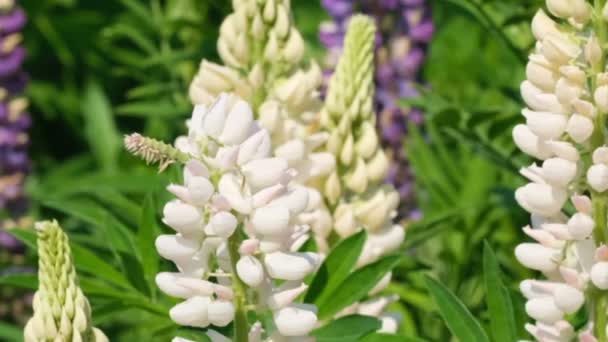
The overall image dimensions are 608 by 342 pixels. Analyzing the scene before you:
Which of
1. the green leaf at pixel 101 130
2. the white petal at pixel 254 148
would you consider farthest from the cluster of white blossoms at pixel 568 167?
Result: the green leaf at pixel 101 130

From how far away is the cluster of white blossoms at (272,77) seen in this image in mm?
2240

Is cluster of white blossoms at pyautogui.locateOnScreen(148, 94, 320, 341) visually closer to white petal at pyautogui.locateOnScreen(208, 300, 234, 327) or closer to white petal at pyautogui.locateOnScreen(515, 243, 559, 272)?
white petal at pyautogui.locateOnScreen(208, 300, 234, 327)

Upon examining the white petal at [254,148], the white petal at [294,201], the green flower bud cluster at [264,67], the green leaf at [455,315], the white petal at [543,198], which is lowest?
the green leaf at [455,315]

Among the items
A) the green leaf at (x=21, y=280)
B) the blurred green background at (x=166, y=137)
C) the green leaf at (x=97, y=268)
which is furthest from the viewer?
the blurred green background at (x=166, y=137)

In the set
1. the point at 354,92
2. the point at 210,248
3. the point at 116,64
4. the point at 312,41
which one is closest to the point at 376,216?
the point at 354,92

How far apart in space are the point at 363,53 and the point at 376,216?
0.25 metres

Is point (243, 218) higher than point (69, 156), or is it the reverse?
point (69, 156)

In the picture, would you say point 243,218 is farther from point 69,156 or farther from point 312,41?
point 69,156

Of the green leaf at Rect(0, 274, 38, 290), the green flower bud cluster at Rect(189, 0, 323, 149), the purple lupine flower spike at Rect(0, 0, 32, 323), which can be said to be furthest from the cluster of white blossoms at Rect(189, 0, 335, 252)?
the purple lupine flower spike at Rect(0, 0, 32, 323)

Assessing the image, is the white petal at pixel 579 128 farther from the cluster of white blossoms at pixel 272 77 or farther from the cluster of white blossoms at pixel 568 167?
the cluster of white blossoms at pixel 272 77

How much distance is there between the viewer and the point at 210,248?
1.67 meters

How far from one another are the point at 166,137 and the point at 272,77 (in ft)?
5.30

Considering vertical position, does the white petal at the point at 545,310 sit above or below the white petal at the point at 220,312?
below

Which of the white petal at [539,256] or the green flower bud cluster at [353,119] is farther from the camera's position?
the green flower bud cluster at [353,119]
